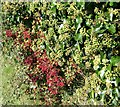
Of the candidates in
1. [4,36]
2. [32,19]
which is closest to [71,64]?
[32,19]

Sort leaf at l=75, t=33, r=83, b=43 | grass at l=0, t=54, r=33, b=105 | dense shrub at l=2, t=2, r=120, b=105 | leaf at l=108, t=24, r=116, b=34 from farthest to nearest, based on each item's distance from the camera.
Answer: grass at l=0, t=54, r=33, b=105 → leaf at l=75, t=33, r=83, b=43 → dense shrub at l=2, t=2, r=120, b=105 → leaf at l=108, t=24, r=116, b=34

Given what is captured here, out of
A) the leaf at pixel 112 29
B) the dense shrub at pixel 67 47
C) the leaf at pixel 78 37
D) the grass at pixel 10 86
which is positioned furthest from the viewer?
the grass at pixel 10 86

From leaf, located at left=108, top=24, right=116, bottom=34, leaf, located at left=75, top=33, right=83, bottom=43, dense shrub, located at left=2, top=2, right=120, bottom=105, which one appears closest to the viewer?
leaf, located at left=108, top=24, right=116, bottom=34

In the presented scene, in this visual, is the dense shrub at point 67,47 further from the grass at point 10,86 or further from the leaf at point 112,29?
the grass at point 10,86

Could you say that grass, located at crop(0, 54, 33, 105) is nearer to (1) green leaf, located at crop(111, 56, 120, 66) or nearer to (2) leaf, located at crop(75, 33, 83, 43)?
(2) leaf, located at crop(75, 33, 83, 43)

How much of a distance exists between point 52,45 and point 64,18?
618mm

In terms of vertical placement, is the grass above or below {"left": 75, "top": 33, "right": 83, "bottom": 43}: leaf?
below

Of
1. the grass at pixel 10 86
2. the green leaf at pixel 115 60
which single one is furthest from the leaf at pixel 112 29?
the grass at pixel 10 86

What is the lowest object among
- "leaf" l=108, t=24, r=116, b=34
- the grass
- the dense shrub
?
the grass

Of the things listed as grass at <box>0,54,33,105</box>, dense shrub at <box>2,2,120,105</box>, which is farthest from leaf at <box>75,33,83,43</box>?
grass at <box>0,54,33,105</box>

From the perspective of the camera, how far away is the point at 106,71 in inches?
119

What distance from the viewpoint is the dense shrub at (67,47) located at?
296cm

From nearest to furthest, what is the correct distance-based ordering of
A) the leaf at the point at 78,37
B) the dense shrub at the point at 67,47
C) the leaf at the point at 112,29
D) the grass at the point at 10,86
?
the leaf at the point at 112,29 < the dense shrub at the point at 67,47 < the leaf at the point at 78,37 < the grass at the point at 10,86

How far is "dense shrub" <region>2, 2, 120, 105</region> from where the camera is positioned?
2959mm
